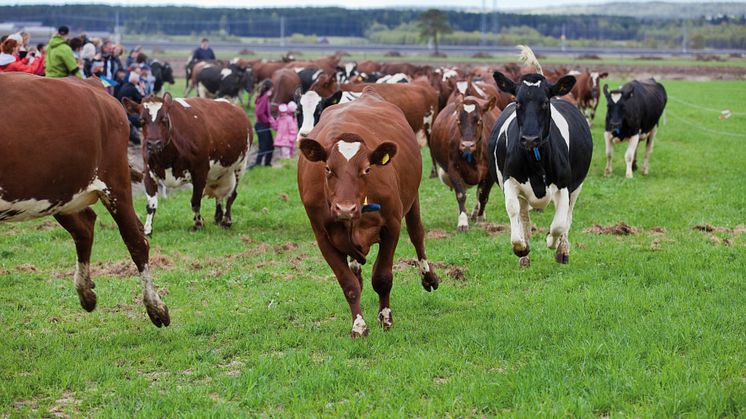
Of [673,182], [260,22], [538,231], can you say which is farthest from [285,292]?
[260,22]

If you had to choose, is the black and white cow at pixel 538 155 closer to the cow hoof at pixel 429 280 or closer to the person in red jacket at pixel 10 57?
the cow hoof at pixel 429 280

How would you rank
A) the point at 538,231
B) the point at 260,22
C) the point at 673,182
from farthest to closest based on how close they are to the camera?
the point at 260,22, the point at 673,182, the point at 538,231

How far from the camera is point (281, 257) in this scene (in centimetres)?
1123

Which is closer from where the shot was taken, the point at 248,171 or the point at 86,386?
the point at 86,386

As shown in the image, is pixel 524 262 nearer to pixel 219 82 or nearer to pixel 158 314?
pixel 158 314

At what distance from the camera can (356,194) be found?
6.98 m

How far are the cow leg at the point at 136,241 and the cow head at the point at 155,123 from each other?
4714mm

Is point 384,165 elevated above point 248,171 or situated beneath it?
elevated above

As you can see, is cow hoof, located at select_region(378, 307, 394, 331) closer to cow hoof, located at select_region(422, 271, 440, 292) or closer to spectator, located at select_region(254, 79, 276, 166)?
cow hoof, located at select_region(422, 271, 440, 292)

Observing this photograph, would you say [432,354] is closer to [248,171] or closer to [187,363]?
[187,363]

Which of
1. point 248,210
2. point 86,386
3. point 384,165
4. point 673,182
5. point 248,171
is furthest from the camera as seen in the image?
point 248,171

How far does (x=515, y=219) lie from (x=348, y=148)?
292cm

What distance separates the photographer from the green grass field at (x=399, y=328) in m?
5.91

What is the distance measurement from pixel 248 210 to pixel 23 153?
316 inches
